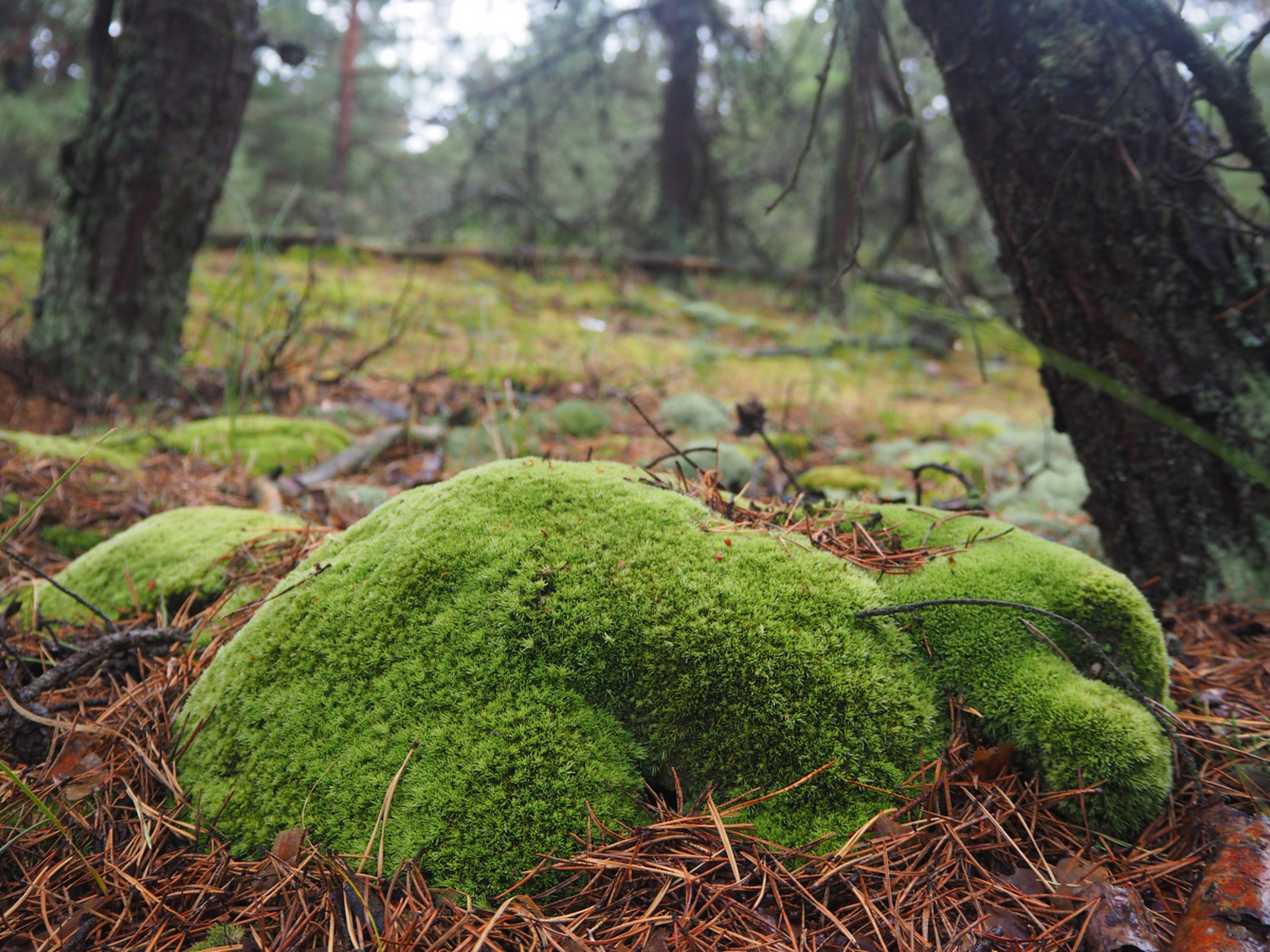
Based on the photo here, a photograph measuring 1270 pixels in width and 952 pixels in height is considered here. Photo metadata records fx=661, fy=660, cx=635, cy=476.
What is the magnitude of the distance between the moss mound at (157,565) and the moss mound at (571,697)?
1.74 ft

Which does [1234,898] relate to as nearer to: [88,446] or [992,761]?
[992,761]

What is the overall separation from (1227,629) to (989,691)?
1.17 metres

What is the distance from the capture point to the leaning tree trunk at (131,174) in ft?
12.7

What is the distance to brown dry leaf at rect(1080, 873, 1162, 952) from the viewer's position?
0.97 metres

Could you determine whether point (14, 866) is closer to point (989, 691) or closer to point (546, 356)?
point (989, 691)

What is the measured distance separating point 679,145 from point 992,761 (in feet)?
32.9

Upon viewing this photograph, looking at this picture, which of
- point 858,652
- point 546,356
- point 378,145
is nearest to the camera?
point 858,652

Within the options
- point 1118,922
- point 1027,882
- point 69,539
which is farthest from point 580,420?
point 1118,922

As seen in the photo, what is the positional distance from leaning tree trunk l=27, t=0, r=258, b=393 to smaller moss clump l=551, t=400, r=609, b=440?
2.46 metres

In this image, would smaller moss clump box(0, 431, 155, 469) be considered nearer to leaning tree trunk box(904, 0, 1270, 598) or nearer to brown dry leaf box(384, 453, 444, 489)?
brown dry leaf box(384, 453, 444, 489)

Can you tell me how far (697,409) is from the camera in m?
4.50

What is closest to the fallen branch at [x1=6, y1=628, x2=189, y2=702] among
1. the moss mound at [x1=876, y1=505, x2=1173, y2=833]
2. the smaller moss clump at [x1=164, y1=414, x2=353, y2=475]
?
the smaller moss clump at [x1=164, y1=414, x2=353, y2=475]

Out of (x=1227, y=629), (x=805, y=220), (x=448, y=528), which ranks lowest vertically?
(x=1227, y=629)

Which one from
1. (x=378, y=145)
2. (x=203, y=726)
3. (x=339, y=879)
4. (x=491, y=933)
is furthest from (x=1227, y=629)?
(x=378, y=145)
